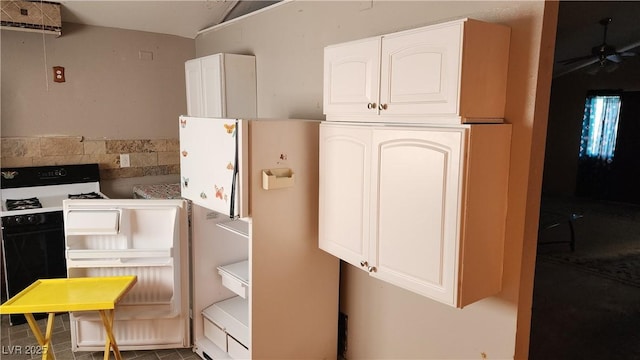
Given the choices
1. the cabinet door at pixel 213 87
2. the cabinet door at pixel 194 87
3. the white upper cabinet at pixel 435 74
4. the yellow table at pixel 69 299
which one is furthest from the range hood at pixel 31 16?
the white upper cabinet at pixel 435 74

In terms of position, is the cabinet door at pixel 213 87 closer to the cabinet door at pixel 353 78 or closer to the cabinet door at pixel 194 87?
the cabinet door at pixel 194 87

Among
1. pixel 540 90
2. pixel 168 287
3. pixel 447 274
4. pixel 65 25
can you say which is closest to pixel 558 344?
pixel 447 274

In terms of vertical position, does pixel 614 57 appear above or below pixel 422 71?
above

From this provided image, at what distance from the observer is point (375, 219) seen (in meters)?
1.96

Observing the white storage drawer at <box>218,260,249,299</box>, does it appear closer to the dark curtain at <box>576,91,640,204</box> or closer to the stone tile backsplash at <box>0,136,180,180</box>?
the stone tile backsplash at <box>0,136,180,180</box>

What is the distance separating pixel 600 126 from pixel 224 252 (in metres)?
4.70

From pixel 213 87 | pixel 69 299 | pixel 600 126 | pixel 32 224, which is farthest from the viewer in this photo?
pixel 600 126

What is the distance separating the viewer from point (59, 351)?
2.82 m

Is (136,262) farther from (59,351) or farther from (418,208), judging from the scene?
(418,208)

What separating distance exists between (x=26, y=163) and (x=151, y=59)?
4.72 feet

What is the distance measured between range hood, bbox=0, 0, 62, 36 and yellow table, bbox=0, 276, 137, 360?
2078 mm

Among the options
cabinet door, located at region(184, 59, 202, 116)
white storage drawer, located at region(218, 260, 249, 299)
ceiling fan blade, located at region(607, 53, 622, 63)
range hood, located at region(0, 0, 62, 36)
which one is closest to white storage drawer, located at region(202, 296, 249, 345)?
white storage drawer, located at region(218, 260, 249, 299)

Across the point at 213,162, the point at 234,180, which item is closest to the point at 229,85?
the point at 213,162

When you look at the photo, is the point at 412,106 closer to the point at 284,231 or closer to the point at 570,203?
the point at 284,231
